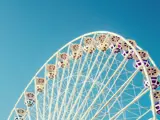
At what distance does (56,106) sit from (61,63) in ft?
16.8

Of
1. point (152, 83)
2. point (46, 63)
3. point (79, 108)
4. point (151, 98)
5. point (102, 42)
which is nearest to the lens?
point (151, 98)

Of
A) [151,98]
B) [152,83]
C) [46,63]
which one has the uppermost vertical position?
[46,63]

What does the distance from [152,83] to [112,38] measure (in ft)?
17.0

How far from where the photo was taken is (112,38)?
28531 mm

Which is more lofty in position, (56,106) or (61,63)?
(61,63)

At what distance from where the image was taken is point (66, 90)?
94.8 ft

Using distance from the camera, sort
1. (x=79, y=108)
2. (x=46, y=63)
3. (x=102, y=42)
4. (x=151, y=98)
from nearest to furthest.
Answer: (x=151, y=98)
(x=79, y=108)
(x=102, y=42)
(x=46, y=63)

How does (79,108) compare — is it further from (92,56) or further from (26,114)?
(26,114)

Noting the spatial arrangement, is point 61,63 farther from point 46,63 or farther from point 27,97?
point 27,97

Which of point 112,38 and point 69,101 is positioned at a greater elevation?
point 112,38

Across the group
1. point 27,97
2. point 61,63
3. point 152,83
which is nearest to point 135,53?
point 152,83

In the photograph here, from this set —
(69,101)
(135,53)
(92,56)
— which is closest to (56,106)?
(69,101)

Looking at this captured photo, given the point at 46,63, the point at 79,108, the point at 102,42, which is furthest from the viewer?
the point at 46,63

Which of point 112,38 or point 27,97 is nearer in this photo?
point 112,38
